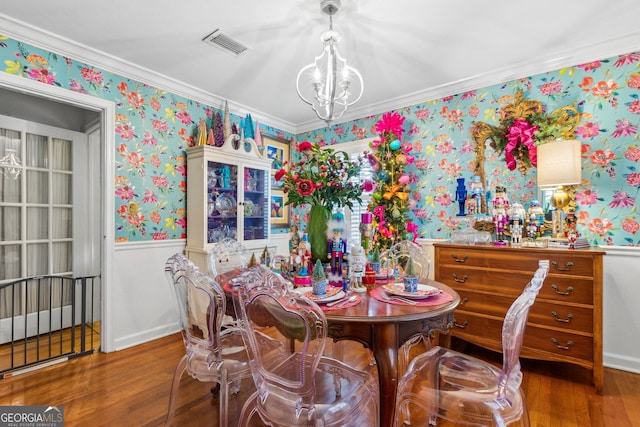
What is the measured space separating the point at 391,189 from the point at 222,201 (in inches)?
71.5

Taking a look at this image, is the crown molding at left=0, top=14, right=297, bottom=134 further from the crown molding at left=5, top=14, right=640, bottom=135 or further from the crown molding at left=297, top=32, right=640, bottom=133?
the crown molding at left=297, top=32, right=640, bottom=133

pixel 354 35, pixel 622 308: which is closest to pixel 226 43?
pixel 354 35

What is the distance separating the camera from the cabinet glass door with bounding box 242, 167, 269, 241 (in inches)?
143

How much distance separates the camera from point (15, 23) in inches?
85.8

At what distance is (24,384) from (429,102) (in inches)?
163

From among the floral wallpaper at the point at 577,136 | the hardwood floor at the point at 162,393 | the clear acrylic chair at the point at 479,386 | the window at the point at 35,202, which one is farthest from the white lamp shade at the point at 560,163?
the window at the point at 35,202

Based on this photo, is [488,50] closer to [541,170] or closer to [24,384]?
[541,170]

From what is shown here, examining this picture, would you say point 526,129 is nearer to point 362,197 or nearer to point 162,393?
point 362,197

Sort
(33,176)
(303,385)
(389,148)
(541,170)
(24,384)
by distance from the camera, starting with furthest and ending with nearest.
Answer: (389,148)
(33,176)
(541,170)
(24,384)
(303,385)

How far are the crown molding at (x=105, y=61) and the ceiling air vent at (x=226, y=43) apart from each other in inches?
34.9

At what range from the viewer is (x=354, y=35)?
2.30 metres

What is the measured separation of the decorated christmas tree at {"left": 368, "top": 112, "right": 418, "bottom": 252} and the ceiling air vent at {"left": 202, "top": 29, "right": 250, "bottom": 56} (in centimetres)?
158

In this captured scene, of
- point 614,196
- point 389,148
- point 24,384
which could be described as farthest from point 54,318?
point 614,196

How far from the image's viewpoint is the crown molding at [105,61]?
7.27ft
